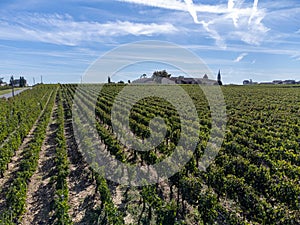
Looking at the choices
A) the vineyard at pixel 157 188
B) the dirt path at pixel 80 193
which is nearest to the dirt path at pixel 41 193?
the vineyard at pixel 157 188

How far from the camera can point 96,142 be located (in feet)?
45.8

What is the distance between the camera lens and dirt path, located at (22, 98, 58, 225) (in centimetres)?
714

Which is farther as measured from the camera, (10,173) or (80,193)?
(10,173)

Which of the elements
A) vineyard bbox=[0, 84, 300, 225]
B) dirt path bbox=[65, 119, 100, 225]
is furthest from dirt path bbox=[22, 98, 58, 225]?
dirt path bbox=[65, 119, 100, 225]

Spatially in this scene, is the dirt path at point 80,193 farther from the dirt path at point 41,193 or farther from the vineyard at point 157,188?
the dirt path at point 41,193

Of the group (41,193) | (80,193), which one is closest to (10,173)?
(41,193)

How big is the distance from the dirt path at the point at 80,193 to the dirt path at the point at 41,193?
0.65 m

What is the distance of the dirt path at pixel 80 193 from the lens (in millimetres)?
7186

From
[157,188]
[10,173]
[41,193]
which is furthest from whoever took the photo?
[10,173]

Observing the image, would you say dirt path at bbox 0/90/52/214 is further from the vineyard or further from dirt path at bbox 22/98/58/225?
dirt path at bbox 22/98/58/225

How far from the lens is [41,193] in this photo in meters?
→ 8.41

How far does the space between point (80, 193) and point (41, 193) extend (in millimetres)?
1205

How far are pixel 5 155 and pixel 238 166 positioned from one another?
28.6ft

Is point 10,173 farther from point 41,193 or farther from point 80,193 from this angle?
point 80,193
